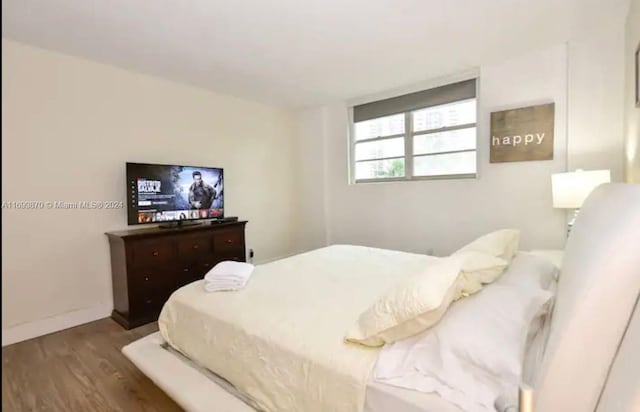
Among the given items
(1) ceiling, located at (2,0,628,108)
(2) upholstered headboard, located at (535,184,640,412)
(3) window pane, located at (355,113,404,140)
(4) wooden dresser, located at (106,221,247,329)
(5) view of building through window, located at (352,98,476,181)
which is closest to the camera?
(2) upholstered headboard, located at (535,184,640,412)

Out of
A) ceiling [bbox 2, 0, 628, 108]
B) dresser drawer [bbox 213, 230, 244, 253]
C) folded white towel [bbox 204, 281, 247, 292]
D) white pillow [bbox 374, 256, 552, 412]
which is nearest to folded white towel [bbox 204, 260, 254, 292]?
folded white towel [bbox 204, 281, 247, 292]

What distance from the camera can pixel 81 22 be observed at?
7.68ft

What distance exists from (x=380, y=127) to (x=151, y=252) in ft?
9.92

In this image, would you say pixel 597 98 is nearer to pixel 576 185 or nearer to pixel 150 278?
pixel 576 185

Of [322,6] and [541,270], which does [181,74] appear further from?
[541,270]

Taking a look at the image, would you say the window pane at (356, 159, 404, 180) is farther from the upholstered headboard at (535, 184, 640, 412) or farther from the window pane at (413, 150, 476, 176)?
the upholstered headboard at (535, 184, 640, 412)

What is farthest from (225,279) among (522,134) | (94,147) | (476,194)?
(522,134)

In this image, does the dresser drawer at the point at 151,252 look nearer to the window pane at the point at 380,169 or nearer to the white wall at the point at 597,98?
the window pane at the point at 380,169

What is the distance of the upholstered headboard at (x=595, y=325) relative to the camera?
0.87 m

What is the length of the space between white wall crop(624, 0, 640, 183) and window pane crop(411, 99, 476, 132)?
123 centimetres

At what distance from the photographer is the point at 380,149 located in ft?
14.1

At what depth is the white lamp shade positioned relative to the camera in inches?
92.8

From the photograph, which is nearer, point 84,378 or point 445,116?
point 84,378

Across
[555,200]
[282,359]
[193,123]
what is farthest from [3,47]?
[193,123]
